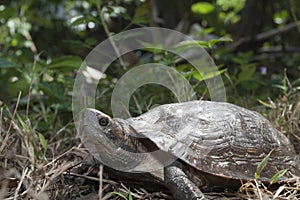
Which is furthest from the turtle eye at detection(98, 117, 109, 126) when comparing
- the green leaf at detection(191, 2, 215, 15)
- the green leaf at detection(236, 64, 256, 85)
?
the green leaf at detection(191, 2, 215, 15)

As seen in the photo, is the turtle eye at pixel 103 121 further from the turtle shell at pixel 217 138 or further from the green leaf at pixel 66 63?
the green leaf at pixel 66 63

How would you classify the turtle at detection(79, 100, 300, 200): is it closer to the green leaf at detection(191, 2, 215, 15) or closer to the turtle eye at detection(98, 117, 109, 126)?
the turtle eye at detection(98, 117, 109, 126)

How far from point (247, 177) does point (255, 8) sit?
2.87 metres

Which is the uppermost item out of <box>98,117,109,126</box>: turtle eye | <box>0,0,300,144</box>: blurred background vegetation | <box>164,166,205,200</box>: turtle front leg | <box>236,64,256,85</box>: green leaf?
<box>98,117,109,126</box>: turtle eye

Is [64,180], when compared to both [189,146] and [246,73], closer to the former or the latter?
[189,146]

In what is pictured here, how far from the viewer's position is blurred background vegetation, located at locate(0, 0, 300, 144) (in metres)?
2.25

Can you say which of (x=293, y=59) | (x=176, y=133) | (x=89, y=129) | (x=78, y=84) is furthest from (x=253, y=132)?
(x=293, y=59)

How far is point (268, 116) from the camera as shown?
81.5 inches

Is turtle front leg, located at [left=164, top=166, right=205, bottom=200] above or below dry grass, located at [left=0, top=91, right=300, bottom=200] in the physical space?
above

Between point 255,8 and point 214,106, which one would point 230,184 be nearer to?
point 214,106

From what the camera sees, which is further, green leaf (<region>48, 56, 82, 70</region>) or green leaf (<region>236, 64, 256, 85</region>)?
green leaf (<region>236, 64, 256, 85</region>)

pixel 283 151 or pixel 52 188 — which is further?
pixel 283 151

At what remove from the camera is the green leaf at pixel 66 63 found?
86.7 inches

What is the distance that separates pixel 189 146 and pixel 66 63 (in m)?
1.03
